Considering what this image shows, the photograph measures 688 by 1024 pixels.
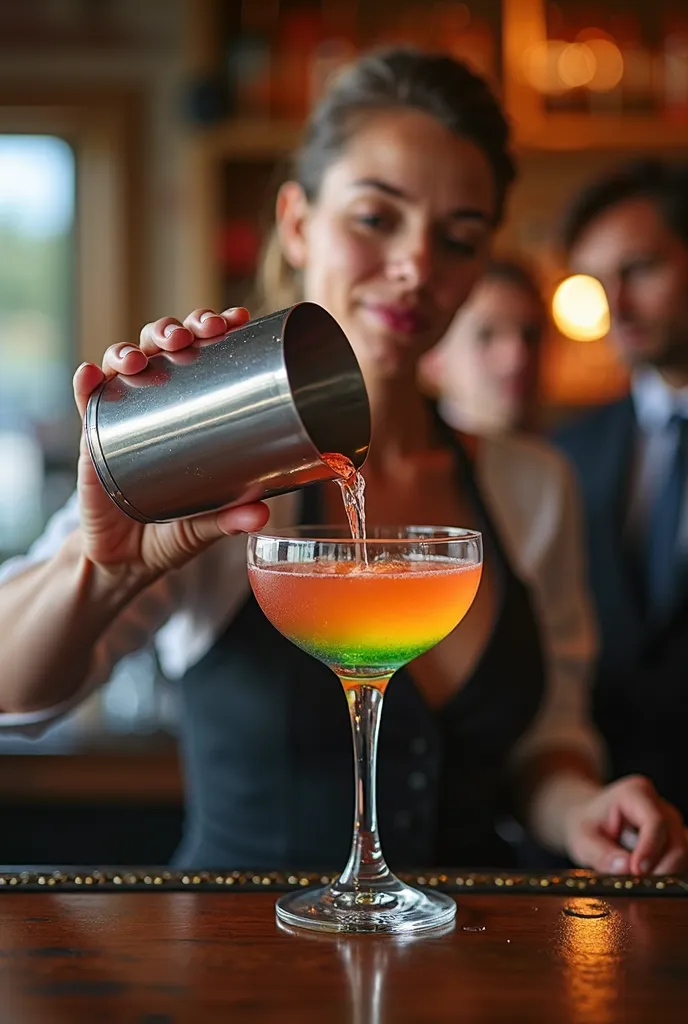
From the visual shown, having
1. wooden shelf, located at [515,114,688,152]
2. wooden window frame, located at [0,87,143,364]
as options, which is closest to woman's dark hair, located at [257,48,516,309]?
wooden shelf, located at [515,114,688,152]

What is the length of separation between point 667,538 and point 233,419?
5.74 feet

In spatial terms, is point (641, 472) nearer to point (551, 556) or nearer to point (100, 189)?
point (551, 556)

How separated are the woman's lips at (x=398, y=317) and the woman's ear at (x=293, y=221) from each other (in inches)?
7.7

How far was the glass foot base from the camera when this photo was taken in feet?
2.79

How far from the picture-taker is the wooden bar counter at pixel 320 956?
0.71 m

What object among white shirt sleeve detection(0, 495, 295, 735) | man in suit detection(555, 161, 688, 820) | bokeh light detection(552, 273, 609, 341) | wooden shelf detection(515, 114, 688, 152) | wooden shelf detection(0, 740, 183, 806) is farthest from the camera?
wooden shelf detection(515, 114, 688, 152)

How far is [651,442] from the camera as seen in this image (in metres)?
2.60

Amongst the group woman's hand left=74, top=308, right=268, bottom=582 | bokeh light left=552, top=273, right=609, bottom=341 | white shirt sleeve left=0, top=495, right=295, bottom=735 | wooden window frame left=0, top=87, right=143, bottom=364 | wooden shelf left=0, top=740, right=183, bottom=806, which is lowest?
wooden shelf left=0, top=740, right=183, bottom=806

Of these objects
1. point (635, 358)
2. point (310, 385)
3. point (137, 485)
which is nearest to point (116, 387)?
point (137, 485)

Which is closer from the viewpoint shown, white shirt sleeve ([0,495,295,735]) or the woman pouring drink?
white shirt sleeve ([0,495,295,735])

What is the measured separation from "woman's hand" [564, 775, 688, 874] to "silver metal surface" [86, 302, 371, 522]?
42 cm

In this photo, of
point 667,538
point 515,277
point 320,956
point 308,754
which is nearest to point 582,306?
point 515,277

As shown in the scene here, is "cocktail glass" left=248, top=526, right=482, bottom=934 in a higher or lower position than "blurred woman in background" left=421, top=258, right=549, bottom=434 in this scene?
lower

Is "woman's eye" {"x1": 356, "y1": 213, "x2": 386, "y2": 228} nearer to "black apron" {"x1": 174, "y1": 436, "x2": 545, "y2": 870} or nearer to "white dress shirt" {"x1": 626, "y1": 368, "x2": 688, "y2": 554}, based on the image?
"black apron" {"x1": 174, "y1": 436, "x2": 545, "y2": 870}
